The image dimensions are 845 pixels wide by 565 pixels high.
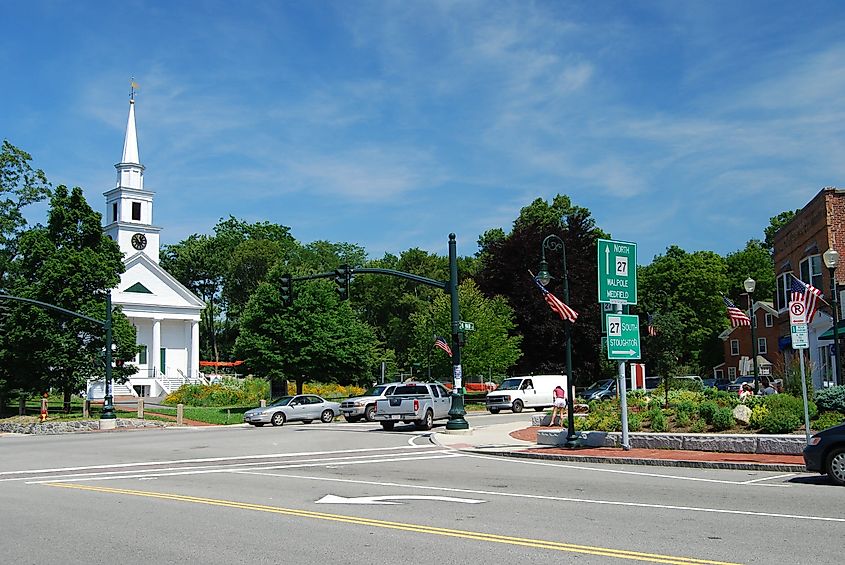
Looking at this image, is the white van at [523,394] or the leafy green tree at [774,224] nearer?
the white van at [523,394]

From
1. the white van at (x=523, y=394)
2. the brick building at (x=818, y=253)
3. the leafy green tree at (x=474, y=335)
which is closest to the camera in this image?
the brick building at (x=818, y=253)

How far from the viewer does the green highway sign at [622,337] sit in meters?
20.6

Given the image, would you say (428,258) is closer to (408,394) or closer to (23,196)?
(23,196)

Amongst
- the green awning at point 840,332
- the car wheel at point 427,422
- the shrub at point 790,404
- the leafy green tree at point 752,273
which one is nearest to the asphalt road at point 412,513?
the shrub at point 790,404

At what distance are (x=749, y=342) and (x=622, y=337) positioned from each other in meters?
67.0

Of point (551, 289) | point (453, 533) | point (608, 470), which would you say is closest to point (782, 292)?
point (551, 289)

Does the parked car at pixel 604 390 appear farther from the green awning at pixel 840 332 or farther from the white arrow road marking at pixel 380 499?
the white arrow road marking at pixel 380 499

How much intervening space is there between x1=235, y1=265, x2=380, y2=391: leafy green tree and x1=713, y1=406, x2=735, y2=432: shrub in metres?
31.6

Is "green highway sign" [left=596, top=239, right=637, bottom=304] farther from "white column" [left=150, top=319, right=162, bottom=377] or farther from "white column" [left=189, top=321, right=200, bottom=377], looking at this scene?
"white column" [left=189, top=321, right=200, bottom=377]

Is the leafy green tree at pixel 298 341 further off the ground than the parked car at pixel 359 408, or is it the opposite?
the leafy green tree at pixel 298 341

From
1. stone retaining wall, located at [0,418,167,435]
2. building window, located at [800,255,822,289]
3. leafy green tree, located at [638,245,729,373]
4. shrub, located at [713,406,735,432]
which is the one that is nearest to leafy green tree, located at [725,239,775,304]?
leafy green tree, located at [638,245,729,373]

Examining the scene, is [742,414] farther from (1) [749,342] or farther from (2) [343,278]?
(1) [749,342]

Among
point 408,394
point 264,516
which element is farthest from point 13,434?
point 264,516

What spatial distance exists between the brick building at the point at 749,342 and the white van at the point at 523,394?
28.5m
